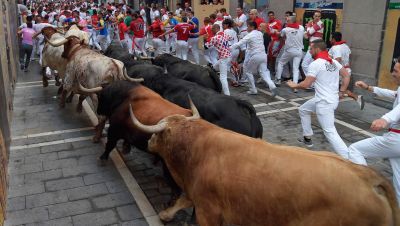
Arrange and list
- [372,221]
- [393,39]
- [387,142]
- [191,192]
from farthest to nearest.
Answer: [393,39]
[387,142]
[191,192]
[372,221]

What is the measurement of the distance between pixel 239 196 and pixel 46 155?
4682 millimetres

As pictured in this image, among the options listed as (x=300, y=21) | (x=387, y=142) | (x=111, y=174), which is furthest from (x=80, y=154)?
(x=300, y=21)

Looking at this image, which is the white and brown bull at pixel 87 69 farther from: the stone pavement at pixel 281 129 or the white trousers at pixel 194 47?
the white trousers at pixel 194 47

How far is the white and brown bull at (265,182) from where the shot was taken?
3.09m

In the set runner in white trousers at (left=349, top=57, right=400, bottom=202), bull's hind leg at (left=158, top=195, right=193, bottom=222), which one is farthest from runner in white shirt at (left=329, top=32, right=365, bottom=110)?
bull's hind leg at (left=158, top=195, right=193, bottom=222)

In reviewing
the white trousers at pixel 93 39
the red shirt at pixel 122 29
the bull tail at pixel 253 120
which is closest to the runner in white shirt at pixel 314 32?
the bull tail at pixel 253 120

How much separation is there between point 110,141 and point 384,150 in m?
3.86

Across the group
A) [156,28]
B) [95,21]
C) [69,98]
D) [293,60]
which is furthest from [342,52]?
[95,21]

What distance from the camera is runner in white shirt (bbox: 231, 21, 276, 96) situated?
423 inches

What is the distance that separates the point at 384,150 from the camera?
5133mm

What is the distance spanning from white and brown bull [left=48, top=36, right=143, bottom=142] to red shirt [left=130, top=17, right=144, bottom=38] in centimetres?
723

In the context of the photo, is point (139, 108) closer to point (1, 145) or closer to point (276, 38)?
point (1, 145)

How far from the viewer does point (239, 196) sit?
3.59 m

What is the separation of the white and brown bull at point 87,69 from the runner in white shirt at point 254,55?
3.87 metres
